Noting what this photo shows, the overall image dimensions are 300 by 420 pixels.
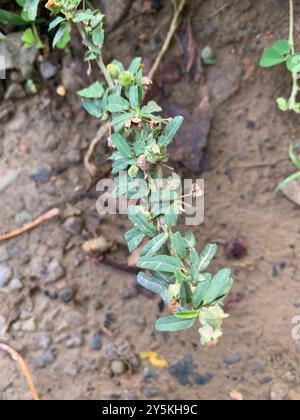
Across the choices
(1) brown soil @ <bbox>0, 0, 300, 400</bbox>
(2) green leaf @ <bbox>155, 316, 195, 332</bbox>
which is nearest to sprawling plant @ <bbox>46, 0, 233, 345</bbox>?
(2) green leaf @ <bbox>155, 316, 195, 332</bbox>

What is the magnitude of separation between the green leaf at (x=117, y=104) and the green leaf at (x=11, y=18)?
1.95 feet

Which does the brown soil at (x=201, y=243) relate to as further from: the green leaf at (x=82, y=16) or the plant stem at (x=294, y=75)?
the green leaf at (x=82, y=16)

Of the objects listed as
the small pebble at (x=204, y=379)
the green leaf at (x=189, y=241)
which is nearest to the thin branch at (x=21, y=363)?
the small pebble at (x=204, y=379)

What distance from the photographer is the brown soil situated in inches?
66.1

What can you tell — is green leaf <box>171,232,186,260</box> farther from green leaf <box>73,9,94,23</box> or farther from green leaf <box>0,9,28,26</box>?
green leaf <box>0,9,28,26</box>

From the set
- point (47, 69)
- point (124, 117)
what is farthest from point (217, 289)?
point (47, 69)

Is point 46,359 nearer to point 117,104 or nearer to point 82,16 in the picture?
point 117,104

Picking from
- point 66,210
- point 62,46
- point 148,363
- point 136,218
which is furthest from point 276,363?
point 62,46

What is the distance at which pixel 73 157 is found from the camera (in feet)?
6.04

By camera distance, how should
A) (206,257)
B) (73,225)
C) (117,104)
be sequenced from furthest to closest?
1. (73,225)
2. (117,104)
3. (206,257)

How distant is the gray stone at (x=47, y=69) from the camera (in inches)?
72.0

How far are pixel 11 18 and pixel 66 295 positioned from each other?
2.90 feet

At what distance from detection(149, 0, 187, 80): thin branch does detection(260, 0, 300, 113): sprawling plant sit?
0.29 meters

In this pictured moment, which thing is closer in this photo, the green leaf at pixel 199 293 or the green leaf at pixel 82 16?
the green leaf at pixel 199 293
